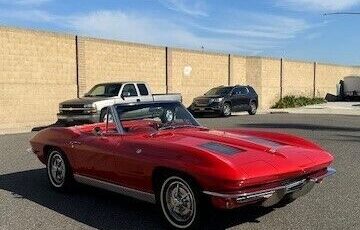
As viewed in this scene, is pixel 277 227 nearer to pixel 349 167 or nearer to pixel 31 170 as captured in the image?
pixel 349 167

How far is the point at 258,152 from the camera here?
502 cm

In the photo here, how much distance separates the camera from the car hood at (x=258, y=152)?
4.62m

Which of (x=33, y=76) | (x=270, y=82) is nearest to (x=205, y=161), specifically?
(x=33, y=76)

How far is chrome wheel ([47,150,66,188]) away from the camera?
22.3 ft

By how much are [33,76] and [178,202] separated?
17.0 m

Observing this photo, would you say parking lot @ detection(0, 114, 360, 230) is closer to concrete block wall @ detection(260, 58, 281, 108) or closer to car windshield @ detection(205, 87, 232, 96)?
car windshield @ detection(205, 87, 232, 96)

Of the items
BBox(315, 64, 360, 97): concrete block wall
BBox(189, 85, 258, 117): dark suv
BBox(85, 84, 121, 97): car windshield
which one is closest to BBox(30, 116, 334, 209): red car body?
BBox(85, 84, 121, 97): car windshield

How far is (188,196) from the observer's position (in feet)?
15.8

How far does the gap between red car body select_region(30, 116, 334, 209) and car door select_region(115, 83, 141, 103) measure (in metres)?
11.4

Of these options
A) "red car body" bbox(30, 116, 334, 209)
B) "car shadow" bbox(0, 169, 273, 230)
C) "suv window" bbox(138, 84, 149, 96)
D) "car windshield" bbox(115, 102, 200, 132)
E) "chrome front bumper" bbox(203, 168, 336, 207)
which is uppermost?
"suv window" bbox(138, 84, 149, 96)

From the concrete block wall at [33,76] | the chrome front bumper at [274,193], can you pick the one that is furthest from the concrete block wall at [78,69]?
the chrome front bumper at [274,193]

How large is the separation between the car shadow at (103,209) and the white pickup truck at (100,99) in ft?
29.0

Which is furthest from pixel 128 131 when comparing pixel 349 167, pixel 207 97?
pixel 207 97

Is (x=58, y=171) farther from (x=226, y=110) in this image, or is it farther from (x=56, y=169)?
(x=226, y=110)
